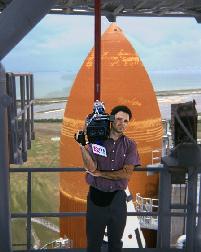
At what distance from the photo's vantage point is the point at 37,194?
61.8 m

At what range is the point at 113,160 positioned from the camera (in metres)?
3.67

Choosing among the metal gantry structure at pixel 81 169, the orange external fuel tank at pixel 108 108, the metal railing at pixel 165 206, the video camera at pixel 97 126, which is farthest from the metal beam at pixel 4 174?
the orange external fuel tank at pixel 108 108

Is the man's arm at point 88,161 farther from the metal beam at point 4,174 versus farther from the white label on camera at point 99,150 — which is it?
the metal beam at point 4,174

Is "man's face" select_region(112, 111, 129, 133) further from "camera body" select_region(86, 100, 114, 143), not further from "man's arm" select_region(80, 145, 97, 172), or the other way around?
"man's arm" select_region(80, 145, 97, 172)

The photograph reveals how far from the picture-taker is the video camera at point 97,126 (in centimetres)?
340

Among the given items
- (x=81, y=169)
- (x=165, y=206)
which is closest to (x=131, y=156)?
(x=81, y=169)

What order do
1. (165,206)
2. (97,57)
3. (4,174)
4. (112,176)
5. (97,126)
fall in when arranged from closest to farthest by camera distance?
1. (97,126)
2. (97,57)
3. (112,176)
4. (4,174)
5. (165,206)

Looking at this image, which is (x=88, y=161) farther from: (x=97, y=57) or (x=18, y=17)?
(x=18, y=17)

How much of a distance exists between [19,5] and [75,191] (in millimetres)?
14553

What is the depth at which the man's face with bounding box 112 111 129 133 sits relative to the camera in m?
3.60

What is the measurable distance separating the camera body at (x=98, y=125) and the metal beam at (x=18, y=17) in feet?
3.15

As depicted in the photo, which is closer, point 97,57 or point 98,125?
point 98,125

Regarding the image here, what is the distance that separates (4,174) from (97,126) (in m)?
1.31

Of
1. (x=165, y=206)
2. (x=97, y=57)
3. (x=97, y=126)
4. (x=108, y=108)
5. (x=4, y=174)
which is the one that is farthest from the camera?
(x=108, y=108)
